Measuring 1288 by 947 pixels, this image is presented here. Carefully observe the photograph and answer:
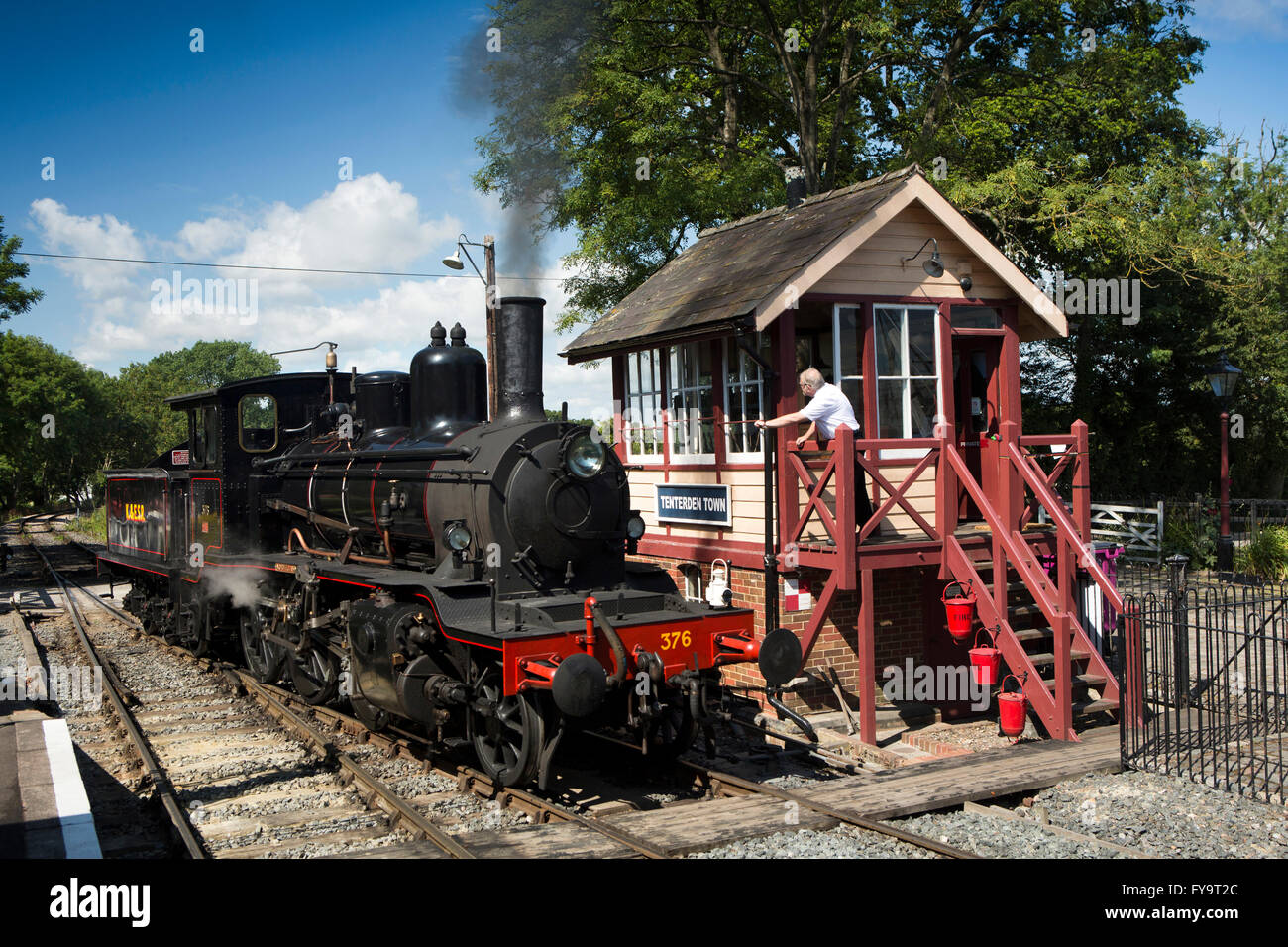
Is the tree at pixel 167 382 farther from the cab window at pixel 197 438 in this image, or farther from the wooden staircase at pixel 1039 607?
the wooden staircase at pixel 1039 607


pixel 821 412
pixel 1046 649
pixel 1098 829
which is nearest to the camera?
pixel 1098 829

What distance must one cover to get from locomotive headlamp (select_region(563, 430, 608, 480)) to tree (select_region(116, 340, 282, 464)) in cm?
3114

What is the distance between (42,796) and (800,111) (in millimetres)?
17022

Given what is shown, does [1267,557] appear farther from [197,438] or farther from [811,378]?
[197,438]

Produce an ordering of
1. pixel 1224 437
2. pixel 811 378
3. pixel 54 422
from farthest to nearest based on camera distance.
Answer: pixel 54 422, pixel 1224 437, pixel 811 378

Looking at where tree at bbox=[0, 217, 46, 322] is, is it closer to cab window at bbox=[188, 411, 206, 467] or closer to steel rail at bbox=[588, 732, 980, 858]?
cab window at bbox=[188, 411, 206, 467]

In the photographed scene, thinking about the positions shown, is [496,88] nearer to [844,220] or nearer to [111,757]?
[844,220]

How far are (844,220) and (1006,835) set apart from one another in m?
6.07

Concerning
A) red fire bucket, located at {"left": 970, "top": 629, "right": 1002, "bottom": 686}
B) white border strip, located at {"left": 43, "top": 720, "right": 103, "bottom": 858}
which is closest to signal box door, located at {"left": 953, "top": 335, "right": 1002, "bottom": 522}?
red fire bucket, located at {"left": 970, "top": 629, "right": 1002, "bottom": 686}

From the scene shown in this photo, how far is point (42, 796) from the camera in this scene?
614 centimetres

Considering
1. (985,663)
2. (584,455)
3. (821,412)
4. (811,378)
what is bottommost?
(985,663)

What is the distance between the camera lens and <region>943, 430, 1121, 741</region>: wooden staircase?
8.71 metres

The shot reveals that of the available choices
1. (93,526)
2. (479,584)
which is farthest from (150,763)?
(93,526)

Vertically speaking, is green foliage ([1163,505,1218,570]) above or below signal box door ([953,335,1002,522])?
below
